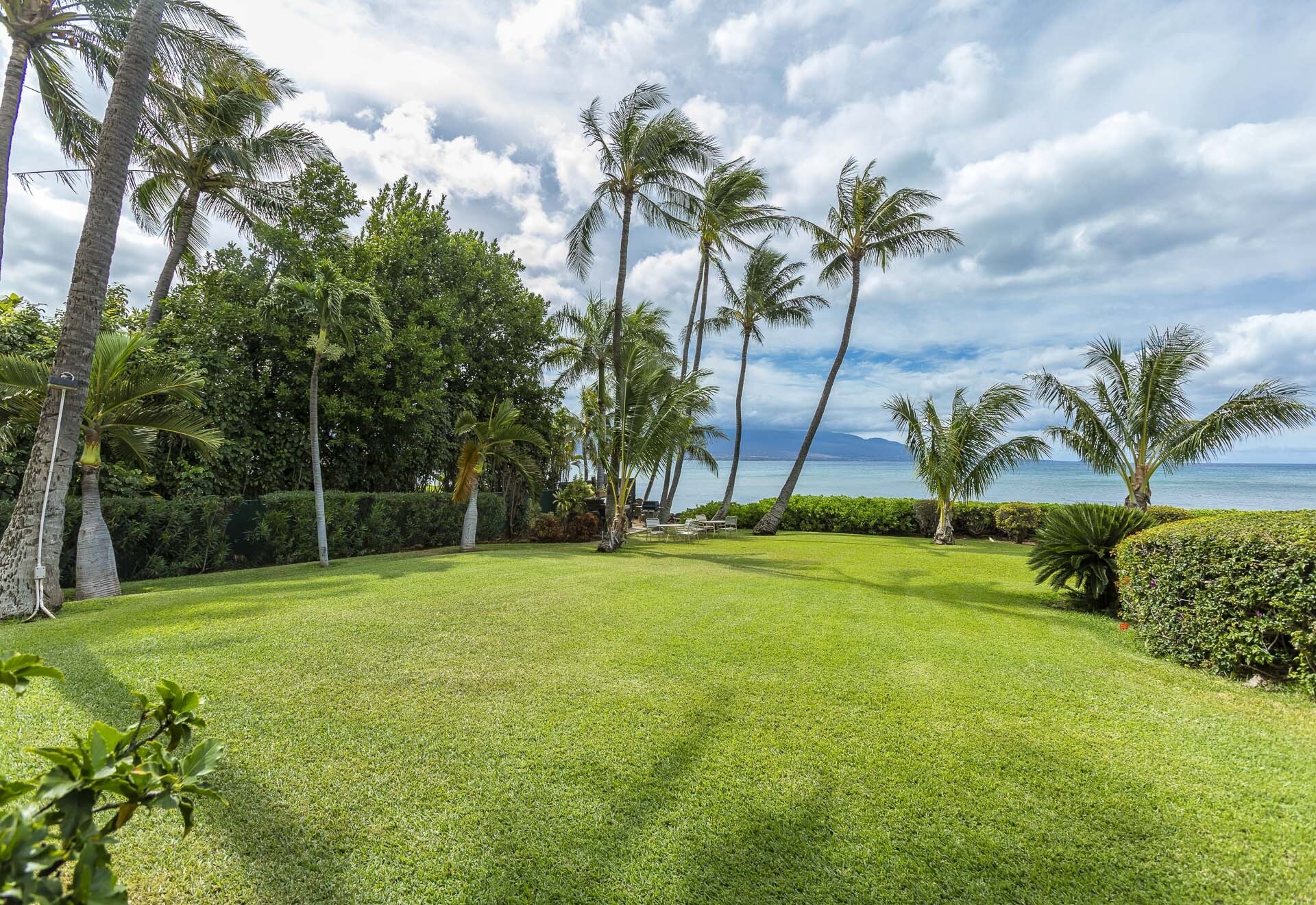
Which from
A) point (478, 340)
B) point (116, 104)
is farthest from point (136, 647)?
point (478, 340)

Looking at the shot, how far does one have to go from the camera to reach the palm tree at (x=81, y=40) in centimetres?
804

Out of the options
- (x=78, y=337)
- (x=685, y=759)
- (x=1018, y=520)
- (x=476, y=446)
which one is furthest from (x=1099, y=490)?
(x=78, y=337)

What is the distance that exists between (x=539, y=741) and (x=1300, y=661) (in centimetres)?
555

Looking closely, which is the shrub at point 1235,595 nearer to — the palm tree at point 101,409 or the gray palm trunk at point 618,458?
the gray palm trunk at point 618,458

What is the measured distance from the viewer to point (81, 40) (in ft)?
28.0

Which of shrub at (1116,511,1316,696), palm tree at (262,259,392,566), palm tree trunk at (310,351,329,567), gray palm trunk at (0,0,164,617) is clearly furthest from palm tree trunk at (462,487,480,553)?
shrub at (1116,511,1316,696)

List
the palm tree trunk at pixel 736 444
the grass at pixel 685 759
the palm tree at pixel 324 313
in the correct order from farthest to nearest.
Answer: the palm tree trunk at pixel 736 444 < the palm tree at pixel 324 313 < the grass at pixel 685 759

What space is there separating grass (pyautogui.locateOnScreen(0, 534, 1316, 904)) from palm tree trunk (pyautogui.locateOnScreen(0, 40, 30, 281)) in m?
7.20

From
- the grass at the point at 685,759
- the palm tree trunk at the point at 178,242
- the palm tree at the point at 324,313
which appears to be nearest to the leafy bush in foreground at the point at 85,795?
the grass at the point at 685,759

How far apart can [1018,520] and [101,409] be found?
20.5 metres

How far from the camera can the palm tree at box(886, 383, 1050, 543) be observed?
596 inches

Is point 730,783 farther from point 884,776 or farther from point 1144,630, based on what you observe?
point 1144,630

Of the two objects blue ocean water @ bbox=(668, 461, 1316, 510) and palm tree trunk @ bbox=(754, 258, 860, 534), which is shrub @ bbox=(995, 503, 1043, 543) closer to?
palm tree trunk @ bbox=(754, 258, 860, 534)

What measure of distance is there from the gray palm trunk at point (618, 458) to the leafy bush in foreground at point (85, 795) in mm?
11907
